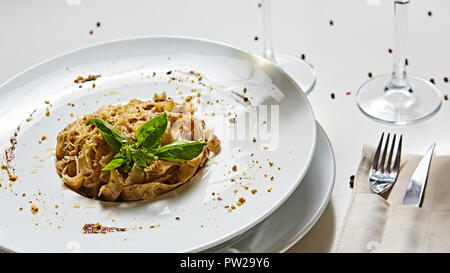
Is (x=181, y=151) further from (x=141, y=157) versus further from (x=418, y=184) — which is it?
(x=418, y=184)

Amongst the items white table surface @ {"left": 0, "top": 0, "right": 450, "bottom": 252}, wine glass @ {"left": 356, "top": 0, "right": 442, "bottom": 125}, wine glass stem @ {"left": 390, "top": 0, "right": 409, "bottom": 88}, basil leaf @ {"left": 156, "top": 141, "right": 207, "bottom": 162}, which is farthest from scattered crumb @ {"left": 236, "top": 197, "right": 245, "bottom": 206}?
wine glass stem @ {"left": 390, "top": 0, "right": 409, "bottom": 88}

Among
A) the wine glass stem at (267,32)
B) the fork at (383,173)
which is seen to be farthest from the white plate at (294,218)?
the wine glass stem at (267,32)

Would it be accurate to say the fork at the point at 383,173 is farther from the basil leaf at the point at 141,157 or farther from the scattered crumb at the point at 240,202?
the basil leaf at the point at 141,157

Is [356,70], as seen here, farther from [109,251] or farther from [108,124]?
[109,251]

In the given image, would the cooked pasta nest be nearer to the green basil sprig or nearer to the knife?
the green basil sprig
